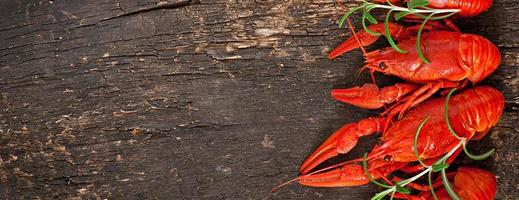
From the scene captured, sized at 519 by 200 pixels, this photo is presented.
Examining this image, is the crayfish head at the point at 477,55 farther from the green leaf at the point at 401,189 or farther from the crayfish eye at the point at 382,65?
the green leaf at the point at 401,189

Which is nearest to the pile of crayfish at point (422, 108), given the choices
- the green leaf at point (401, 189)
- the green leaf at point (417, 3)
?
the green leaf at point (401, 189)

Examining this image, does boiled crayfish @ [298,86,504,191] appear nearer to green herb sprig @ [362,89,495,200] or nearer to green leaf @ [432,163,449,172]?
green herb sprig @ [362,89,495,200]

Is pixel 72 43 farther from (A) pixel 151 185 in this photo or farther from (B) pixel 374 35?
(B) pixel 374 35

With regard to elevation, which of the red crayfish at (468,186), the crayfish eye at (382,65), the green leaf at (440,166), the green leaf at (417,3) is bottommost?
the red crayfish at (468,186)

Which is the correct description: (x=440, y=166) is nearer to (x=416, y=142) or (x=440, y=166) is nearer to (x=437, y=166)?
(x=437, y=166)

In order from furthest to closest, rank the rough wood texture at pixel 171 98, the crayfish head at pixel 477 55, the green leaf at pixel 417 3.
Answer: the rough wood texture at pixel 171 98 < the crayfish head at pixel 477 55 < the green leaf at pixel 417 3

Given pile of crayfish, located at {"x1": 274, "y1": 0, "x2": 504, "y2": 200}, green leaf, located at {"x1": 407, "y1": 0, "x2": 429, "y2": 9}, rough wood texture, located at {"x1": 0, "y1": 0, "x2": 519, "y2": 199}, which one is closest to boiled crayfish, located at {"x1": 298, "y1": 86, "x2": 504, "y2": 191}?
pile of crayfish, located at {"x1": 274, "y1": 0, "x2": 504, "y2": 200}

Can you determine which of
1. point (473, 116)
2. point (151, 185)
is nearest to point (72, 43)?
point (151, 185)

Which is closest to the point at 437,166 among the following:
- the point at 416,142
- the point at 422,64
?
the point at 416,142
